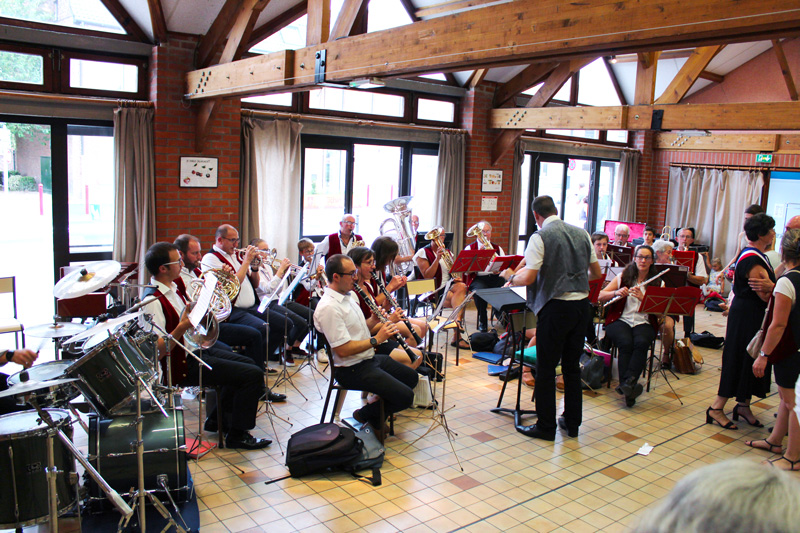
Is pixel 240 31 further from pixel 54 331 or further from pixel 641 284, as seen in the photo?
pixel 641 284

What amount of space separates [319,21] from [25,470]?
12.3 ft

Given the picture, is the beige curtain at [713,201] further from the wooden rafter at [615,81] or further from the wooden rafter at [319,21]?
the wooden rafter at [319,21]

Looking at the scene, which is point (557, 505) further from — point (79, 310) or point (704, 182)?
point (704, 182)

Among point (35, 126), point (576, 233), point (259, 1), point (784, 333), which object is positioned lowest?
point (784, 333)

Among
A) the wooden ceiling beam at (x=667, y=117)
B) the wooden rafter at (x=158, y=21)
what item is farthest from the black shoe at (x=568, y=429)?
the wooden rafter at (x=158, y=21)

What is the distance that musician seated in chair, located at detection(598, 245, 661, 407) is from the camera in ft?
17.7

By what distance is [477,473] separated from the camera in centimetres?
402

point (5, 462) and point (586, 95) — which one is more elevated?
point (586, 95)

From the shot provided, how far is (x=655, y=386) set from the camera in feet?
19.9

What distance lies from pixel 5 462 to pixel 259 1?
14.9 ft

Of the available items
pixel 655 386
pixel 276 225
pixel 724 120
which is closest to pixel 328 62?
Answer: pixel 276 225

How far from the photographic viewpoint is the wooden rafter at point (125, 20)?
616 cm

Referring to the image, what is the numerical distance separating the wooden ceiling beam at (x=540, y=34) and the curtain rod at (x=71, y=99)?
220 cm

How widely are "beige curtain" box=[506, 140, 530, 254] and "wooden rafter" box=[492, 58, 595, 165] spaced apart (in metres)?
0.40
